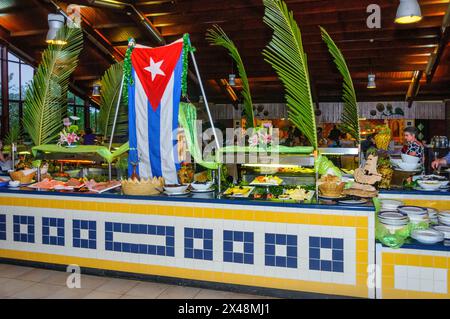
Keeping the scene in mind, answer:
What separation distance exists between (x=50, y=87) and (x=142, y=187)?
2417 mm

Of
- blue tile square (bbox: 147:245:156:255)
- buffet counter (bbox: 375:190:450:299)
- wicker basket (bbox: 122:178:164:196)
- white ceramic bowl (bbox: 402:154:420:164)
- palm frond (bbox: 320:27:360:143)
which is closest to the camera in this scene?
buffet counter (bbox: 375:190:450:299)

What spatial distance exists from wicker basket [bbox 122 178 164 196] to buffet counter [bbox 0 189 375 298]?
0.30ft

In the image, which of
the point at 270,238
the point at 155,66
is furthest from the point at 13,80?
the point at 270,238

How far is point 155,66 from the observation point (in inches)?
165

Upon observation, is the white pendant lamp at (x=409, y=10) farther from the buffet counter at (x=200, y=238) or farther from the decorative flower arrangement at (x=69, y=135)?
the decorative flower arrangement at (x=69, y=135)

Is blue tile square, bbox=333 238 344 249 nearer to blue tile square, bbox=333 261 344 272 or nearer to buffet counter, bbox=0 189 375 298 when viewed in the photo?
buffet counter, bbox=0 189 375 298

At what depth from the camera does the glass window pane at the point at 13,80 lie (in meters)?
12.9

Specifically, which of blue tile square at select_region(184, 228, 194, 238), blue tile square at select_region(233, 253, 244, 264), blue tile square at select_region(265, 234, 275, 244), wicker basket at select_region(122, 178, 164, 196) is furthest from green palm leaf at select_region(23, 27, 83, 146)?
blue tile square at select_region(265, 234, 275, 244)

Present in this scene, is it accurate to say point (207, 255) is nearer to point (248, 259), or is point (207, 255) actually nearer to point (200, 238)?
point (200, 238)

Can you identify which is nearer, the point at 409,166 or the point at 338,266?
the point at 338,266

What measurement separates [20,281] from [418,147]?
4.69 metres

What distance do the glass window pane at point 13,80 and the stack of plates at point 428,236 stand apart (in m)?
13.3

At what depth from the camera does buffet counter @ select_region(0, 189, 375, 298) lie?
10.7 ft

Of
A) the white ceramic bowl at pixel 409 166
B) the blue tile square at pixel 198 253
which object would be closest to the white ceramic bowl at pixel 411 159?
the white ceramic bowl at pixel 409 166
